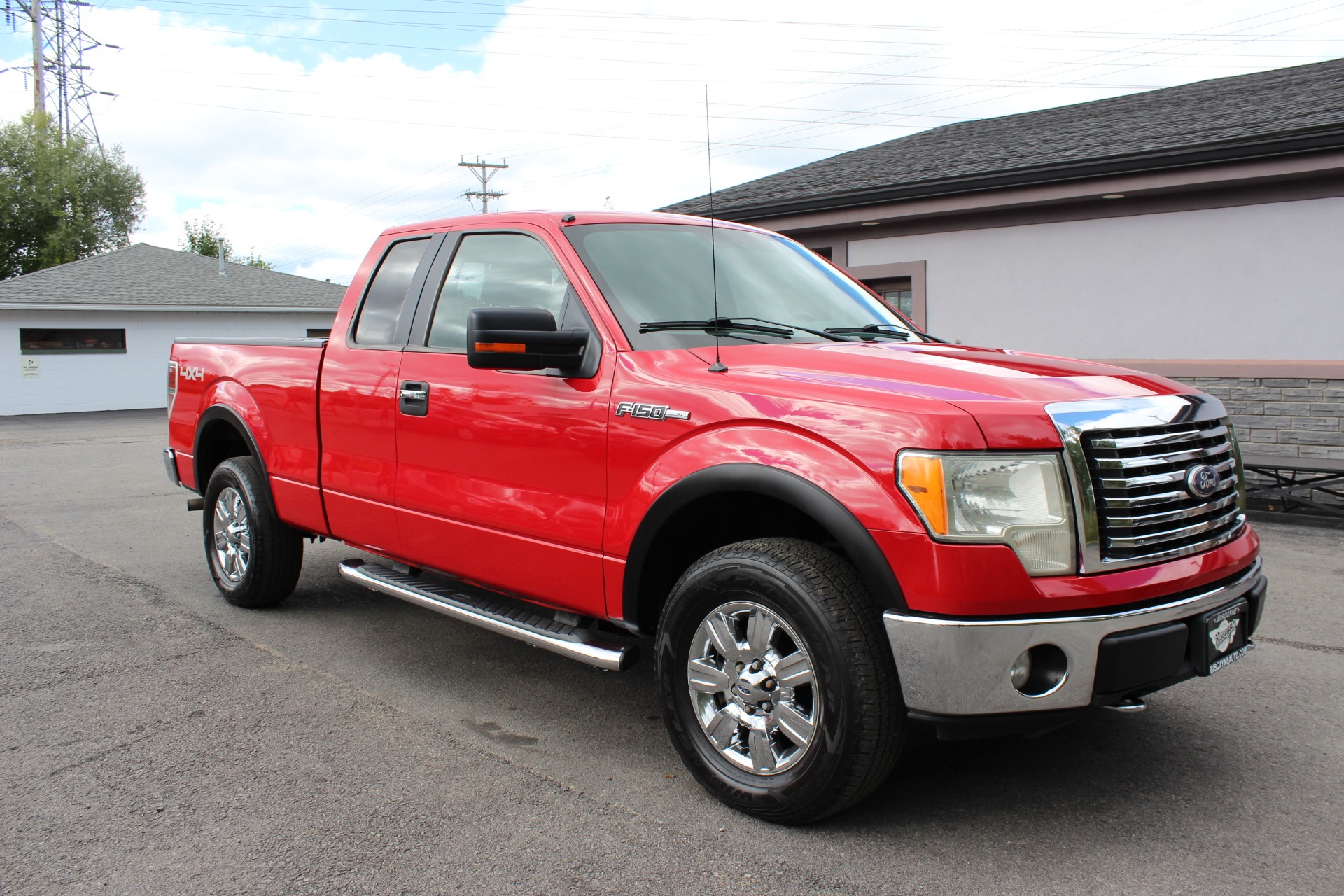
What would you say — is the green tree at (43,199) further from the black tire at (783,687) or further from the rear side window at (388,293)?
the black tire at (783,687)

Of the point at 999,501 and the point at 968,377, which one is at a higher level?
the point at 968,377

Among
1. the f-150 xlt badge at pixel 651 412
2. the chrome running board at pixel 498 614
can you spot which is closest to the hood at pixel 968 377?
the f-150 xlt badge at pixel 651 412

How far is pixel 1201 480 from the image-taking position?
3.17 meters

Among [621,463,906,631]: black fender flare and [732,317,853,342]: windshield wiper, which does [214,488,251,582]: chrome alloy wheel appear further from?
[732,317,853,342]: windshield wiper

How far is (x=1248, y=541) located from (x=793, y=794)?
1782 mm

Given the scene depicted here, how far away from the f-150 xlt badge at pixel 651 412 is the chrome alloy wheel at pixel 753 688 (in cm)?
64

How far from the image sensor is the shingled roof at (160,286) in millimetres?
28328

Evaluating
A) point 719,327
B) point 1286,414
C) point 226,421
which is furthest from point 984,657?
point 1286,414

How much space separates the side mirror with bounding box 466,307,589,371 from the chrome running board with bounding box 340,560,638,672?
101cm

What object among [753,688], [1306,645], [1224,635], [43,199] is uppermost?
[43,199]

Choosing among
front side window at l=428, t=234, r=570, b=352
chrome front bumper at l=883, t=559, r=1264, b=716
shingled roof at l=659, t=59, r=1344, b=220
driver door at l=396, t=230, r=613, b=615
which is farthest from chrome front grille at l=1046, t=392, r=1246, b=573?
shingled roof at l=659, t=59, r=1344, b=220

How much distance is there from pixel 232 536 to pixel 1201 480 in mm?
5032

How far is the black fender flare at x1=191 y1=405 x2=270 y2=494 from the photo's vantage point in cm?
559

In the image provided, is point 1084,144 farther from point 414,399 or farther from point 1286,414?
point 414,399
